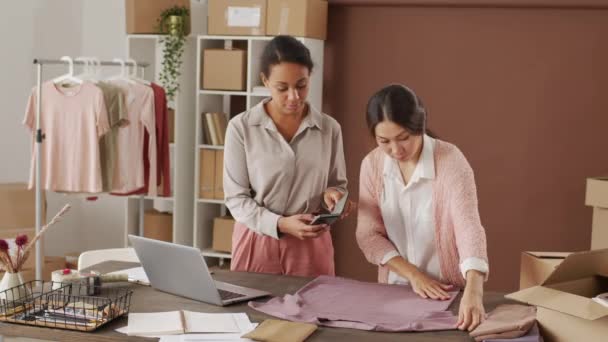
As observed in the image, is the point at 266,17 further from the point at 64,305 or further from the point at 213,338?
the point at 213,338

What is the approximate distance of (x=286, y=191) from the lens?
3049mm

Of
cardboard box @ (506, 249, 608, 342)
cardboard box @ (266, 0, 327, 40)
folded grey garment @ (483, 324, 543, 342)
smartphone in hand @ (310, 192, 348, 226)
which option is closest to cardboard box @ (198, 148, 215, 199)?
cardboard box @ (266, 0, 327, 40)

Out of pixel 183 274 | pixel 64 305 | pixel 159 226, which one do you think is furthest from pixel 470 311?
pixel 159 226

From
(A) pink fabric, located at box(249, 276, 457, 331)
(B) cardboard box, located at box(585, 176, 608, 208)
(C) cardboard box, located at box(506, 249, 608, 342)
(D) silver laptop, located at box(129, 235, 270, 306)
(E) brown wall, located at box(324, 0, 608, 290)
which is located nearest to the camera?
(C) cardboard box, located at box(506, 249, 608, 342)

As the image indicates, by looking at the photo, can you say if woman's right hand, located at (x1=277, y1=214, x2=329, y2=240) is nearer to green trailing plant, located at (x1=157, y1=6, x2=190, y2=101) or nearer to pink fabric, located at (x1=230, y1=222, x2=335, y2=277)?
pink fabric, located at (x1=230, y1=222, x2=335, y2=277)

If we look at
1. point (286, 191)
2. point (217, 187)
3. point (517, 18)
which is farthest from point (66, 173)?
point (517, 18)

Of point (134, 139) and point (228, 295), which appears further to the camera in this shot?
point (134, 139)

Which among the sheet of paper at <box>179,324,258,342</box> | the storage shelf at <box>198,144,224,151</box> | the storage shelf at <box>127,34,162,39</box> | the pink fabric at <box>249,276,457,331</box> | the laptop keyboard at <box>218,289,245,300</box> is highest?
the storage shelf at <box>127,34,162,39</box>

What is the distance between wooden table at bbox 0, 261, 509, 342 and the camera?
87.3 inches

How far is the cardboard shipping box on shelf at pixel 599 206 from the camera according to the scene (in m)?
4.33

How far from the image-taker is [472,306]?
2324mm

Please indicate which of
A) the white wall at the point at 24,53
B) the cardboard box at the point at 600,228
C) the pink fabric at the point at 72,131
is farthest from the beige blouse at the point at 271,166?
the white wall at the point at 24,53

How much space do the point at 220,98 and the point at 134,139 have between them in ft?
2.62

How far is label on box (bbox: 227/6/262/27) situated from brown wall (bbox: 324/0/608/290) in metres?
0.56
